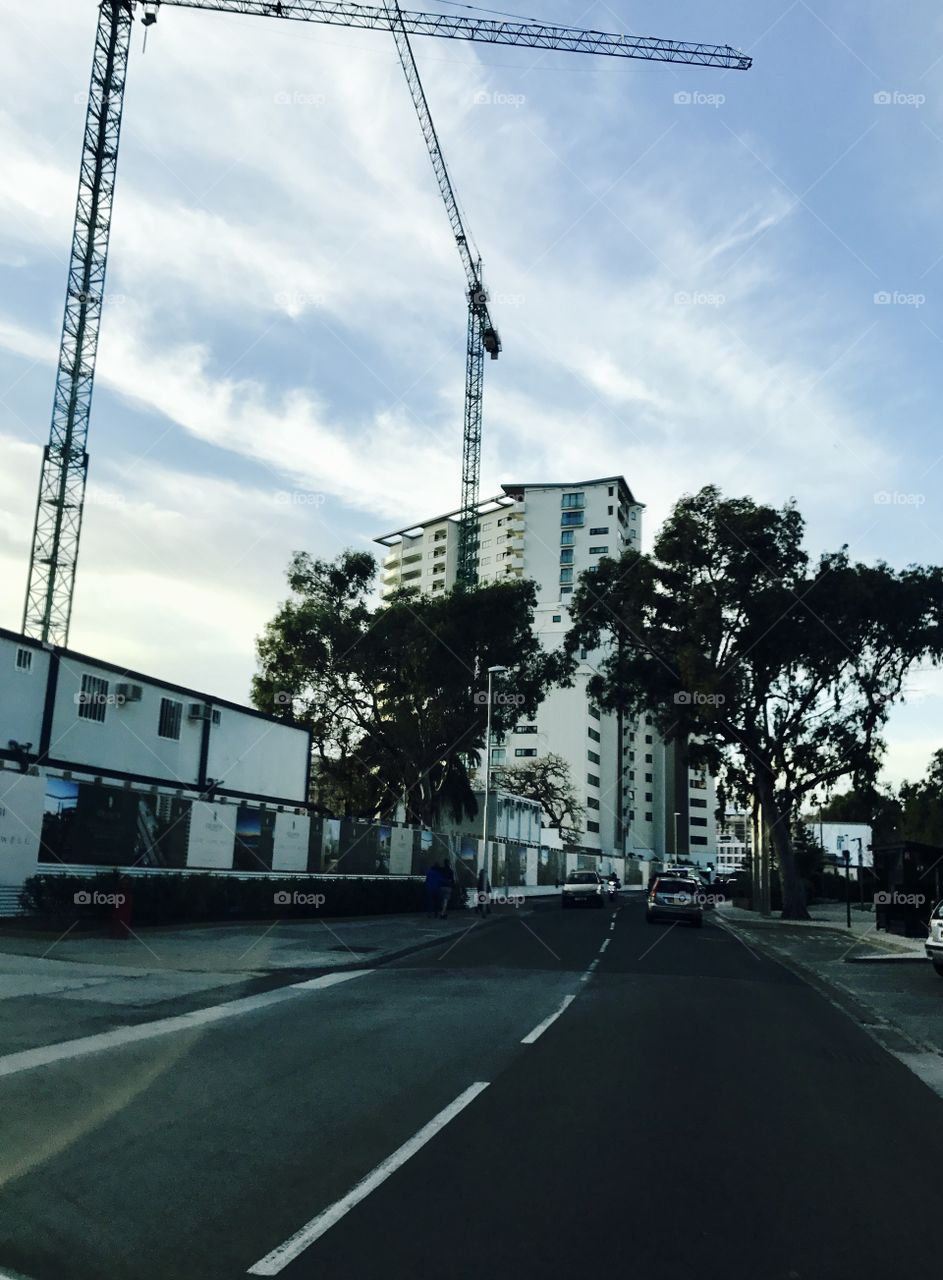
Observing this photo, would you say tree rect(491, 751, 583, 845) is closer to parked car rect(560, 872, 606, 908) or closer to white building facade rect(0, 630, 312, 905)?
parked car rect(560, 872, 606, 908)

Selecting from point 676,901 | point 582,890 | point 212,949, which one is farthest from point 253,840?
point 582,890

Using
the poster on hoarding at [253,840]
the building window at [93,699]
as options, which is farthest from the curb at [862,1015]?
the building window at [93,699]

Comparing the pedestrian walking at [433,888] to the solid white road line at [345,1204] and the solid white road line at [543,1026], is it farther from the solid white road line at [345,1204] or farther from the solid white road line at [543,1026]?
the solid white road line at [345,1204]

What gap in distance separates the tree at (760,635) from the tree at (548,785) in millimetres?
52119

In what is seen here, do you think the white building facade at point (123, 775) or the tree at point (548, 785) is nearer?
the white building facade at point (123, 775)

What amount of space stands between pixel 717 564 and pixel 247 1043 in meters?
35.9

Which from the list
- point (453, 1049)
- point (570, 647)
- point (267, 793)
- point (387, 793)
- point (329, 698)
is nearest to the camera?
point (453, 1049)

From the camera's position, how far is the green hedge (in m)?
20.3

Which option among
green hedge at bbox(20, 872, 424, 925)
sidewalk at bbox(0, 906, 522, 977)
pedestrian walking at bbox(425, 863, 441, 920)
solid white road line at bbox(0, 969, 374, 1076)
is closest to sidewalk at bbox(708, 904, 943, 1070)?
solid white road line at bbox(0, 969, 374, 1076)

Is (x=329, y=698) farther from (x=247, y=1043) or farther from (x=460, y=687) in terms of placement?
(x=247, y=1043)

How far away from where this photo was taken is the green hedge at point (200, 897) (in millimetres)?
20266

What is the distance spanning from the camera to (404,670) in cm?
5028

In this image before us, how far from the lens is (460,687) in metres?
49.6

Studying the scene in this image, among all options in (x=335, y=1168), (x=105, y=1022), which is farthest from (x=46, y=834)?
(x=335, y=1168)
